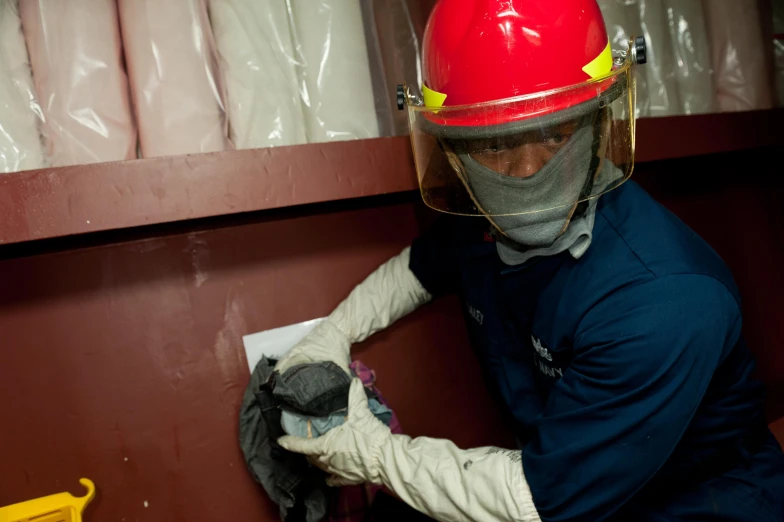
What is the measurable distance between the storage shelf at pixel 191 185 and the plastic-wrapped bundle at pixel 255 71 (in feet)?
0.26

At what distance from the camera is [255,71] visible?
0.90m

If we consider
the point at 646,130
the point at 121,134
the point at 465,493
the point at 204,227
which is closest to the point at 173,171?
the point at 121,134

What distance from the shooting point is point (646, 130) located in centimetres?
113

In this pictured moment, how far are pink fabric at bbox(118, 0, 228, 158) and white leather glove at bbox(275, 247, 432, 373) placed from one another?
1.52 feet

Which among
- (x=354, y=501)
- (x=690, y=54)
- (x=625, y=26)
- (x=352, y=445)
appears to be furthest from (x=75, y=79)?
(x=690, y=54)

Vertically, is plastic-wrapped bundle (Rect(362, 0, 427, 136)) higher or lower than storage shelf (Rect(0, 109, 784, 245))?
higher

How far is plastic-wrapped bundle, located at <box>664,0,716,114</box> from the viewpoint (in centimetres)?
123

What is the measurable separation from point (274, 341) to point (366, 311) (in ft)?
0.76

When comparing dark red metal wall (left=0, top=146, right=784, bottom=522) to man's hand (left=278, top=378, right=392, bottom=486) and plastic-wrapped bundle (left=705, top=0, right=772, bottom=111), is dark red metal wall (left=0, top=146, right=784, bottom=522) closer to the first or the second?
man's hand (left=278, top=378, right=392, bottom=486)

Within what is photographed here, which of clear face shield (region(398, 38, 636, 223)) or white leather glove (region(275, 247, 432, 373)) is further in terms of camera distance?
white leather glove (region(275, 247, 432, 373))

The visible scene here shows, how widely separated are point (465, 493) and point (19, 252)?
97 centimetres

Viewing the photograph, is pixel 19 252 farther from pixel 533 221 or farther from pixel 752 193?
pixel 752 193

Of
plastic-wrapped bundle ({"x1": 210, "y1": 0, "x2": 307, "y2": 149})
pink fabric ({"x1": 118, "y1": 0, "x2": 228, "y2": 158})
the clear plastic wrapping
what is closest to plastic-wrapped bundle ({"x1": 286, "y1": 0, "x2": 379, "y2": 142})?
plastic-wrapped bundle ({"x1": 210, "y1": 0, "x2": 307, "y2": 149})

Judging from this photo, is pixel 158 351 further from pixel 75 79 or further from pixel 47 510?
pixel 75 79
